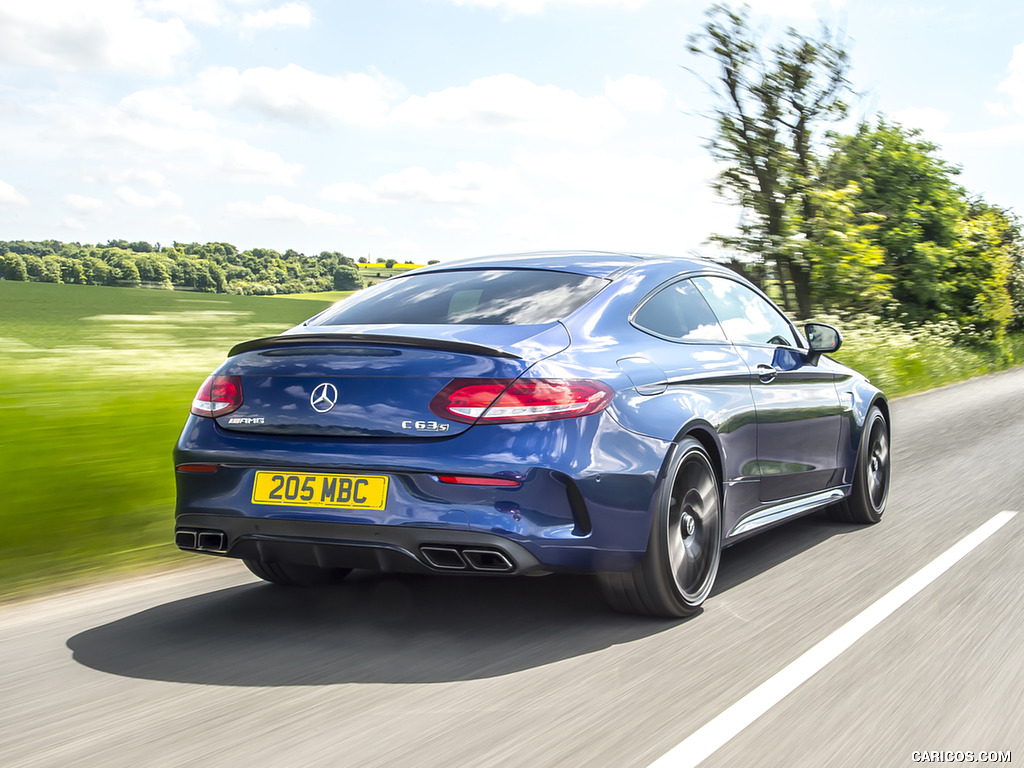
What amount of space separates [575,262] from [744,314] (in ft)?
4.10

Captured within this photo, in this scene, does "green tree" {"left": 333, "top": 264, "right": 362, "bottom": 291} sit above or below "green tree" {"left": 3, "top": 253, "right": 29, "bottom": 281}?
below

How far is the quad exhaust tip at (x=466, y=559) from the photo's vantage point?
150 inches

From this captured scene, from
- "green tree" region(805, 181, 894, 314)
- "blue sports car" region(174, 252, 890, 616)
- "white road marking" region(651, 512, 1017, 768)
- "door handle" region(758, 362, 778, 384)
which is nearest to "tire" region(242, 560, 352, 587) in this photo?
"blue sports car" region(174, 252, 890, 616)

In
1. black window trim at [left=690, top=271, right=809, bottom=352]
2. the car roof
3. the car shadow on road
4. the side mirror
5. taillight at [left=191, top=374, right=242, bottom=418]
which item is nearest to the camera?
the car shadow on road

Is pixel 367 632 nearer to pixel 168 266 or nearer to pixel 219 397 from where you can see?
pixel 219 397

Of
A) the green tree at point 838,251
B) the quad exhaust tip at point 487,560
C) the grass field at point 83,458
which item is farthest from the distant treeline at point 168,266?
the quad exhaust tip at point 487,560

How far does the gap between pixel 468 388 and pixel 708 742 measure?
1.49m

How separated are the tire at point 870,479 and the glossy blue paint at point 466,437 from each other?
2308 mm

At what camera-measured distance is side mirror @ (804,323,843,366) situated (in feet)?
20.2

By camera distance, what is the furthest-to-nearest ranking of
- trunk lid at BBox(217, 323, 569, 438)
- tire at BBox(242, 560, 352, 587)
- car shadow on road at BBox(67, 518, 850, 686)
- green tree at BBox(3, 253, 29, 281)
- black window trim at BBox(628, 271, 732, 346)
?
green tree at BBox(3, 253, 29, 281), tire at BBox(242, 560, 352, 587), black window trim at BBox(628, 271, 732, 346), trunk lid at BBox(217, 323, 569, 438), car shadow on road at BBox(67, 518, 850, 686)

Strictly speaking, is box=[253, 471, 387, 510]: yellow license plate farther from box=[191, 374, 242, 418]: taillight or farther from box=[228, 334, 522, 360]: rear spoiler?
box=[228, 334, 522, 360]: rear spoiler

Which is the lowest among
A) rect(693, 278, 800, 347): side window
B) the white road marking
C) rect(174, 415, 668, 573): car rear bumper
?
the white road marking

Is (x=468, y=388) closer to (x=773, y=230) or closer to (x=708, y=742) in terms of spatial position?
(x=708, y=742)

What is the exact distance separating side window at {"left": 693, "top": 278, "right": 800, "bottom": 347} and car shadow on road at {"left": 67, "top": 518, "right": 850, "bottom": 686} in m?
1.27
